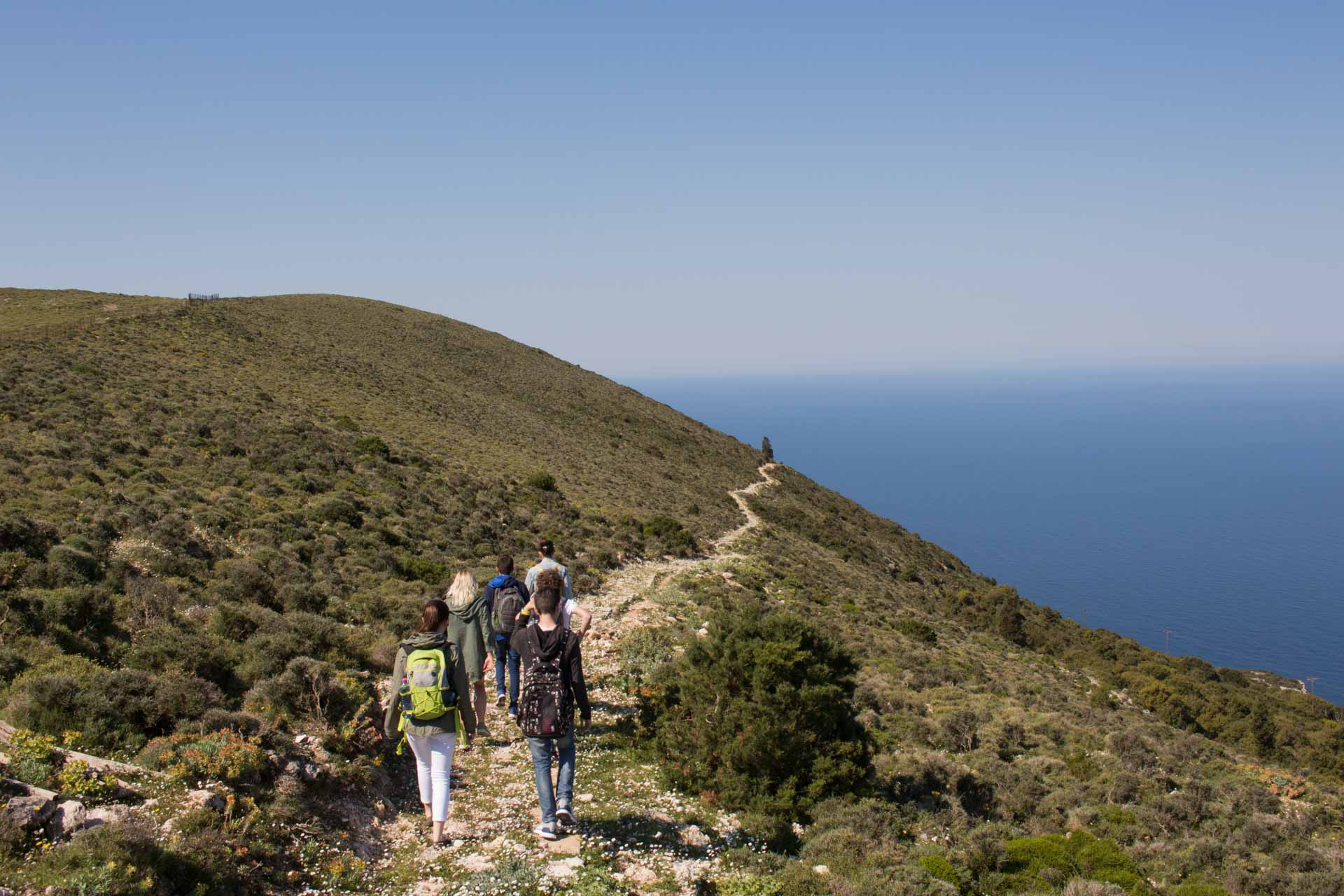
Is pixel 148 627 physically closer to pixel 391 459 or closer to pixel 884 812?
pixel 884 812

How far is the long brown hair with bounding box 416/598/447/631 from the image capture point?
5645 mm

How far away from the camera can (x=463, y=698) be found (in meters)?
5.75

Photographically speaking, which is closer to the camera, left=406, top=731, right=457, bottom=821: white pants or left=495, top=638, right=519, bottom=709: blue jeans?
left=406, top=731, right=457, bottom=821: white pants

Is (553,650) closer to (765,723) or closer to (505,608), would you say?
(505,608)

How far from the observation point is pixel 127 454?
59.0 feet

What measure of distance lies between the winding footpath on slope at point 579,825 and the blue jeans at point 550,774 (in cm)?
30

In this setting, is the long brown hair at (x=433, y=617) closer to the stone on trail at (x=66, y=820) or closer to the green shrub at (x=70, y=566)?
the stone on trail at (x=66, y=820)

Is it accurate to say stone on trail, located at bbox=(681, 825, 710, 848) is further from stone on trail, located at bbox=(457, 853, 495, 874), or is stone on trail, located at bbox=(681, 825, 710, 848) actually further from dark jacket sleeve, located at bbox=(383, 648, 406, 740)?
dark jacket sleeve, located at bbox=(383, 648, 406, 740)

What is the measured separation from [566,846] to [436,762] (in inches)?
48.9

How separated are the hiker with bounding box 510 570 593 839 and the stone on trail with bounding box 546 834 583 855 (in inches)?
18.2

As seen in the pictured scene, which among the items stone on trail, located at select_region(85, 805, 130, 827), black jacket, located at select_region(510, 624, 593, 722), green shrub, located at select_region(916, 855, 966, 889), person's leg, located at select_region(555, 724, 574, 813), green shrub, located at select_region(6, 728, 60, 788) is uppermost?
black jacket, located at select_region(510, 624, 593, 722)

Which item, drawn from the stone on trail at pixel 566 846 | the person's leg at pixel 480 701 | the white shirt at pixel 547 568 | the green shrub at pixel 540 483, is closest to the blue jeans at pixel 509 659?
the person's leg at pixel 480 701

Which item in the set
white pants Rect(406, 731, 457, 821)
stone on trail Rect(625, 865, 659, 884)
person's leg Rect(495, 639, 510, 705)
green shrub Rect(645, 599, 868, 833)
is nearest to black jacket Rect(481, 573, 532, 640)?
person's leg Rect(495, 639, 510, 705)

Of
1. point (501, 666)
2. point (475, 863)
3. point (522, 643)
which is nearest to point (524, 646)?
point (522, 643)
